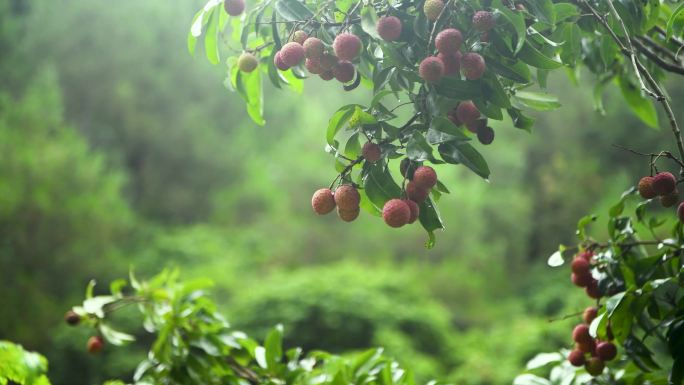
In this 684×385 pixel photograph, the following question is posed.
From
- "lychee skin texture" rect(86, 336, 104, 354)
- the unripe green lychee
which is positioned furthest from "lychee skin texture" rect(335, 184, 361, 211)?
"lychee skin texture" rect(86, 336, 104, 354)

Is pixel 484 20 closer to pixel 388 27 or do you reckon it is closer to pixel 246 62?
pixel 388 27

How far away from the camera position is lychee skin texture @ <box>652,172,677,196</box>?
686 mm

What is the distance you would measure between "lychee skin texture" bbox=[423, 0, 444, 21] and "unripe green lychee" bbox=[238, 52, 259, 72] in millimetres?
267

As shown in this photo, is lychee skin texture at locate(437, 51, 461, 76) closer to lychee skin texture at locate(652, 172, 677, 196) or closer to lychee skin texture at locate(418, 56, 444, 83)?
lychee skin texture at locate(418, 56, 444, 83)

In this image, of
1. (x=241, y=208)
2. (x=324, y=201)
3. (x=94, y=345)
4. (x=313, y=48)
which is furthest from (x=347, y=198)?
(x=241, y=208)

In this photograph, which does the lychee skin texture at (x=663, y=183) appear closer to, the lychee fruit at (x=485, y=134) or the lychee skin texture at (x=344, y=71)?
the lychee fruit at (x=485, y=134)

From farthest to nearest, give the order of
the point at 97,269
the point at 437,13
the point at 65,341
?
the point at 97,269, the point at 65,341, the point at 437,13

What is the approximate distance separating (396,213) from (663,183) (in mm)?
278

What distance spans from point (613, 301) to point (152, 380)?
2.23ft

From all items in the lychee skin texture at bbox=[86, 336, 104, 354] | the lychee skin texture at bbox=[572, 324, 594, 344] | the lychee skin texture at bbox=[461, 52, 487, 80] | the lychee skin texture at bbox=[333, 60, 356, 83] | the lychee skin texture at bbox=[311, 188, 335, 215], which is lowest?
the lychee skin texture at bbox=[572, 324, 594, 344]

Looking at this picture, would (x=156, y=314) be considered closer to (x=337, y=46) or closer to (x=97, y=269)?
(x=337, y=46)

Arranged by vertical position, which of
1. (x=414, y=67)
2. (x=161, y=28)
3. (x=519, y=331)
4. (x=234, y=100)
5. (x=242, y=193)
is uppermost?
(x=161, y=28)

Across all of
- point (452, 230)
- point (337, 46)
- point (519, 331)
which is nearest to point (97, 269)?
point (519, 331)

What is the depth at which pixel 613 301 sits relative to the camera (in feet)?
2.40
